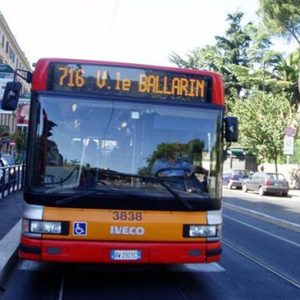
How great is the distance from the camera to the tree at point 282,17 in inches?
1599

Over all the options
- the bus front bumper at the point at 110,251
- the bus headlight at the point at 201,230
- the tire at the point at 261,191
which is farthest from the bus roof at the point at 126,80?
the tire at the point at 261,191

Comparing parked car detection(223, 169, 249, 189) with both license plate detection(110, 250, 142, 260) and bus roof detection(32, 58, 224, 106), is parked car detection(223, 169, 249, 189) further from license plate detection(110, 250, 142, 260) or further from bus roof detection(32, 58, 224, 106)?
license plate detection(110, 250, 142, 260)

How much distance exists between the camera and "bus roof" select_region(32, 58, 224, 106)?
6.94 m

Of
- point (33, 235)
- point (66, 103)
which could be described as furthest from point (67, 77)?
point (33, 235)

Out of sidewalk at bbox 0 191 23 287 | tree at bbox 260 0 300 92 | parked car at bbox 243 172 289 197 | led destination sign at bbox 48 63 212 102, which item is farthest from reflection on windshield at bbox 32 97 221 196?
tree at bbox 260 0 300 92

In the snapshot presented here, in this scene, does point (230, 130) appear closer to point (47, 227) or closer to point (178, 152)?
point (178, 152)

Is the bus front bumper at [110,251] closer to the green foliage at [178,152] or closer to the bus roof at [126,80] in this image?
the green foliage at [178,152]

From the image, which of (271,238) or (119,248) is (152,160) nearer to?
(119,248)

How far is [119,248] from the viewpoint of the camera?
664cm

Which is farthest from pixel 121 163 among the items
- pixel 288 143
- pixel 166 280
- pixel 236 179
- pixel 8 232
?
pixel 236 179

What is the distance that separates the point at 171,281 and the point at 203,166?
170 centimetres

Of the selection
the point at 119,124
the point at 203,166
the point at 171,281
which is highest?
the point at 119,124

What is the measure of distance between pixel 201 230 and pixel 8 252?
9.84 ft

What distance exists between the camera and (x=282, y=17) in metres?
41.4
